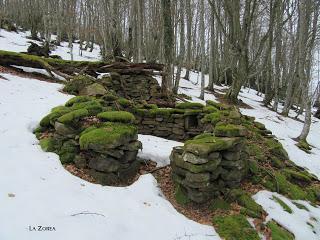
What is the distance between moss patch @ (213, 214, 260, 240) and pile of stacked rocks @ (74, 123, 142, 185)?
1808 mm

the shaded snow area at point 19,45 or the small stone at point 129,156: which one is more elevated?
the shaded snow area at point 19,45

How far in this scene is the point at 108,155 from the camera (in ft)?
18.4

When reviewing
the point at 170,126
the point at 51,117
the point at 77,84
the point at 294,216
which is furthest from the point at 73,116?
the point at 294,216

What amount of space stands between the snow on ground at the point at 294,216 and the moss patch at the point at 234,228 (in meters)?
0.64

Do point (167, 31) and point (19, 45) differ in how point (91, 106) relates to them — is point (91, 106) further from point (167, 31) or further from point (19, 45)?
point (19, 45)

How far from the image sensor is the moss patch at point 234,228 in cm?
488

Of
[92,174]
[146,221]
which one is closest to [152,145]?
[92,174]

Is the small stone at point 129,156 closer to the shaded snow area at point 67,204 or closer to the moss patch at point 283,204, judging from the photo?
the shaded snow area at point 67,204

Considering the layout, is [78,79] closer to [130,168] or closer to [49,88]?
[49,88]

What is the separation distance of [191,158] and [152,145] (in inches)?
69.3

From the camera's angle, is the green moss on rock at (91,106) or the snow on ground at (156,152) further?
the green moss on rock at (91,106)

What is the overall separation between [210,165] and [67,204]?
8.34 ft

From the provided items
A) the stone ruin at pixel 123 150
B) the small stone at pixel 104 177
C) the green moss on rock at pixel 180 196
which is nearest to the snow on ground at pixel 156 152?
the stone ruin at pixel 123 150

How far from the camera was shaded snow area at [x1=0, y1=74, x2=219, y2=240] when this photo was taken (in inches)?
148
